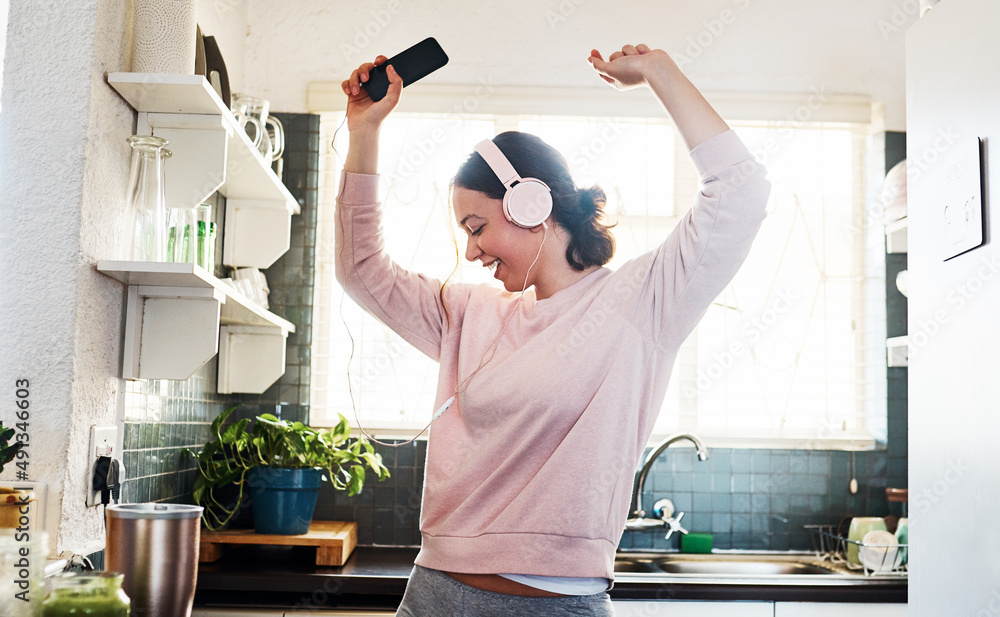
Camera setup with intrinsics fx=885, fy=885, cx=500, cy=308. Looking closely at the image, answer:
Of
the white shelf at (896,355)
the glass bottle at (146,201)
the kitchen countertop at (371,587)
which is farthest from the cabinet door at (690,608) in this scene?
the glass bottle at (146,201)

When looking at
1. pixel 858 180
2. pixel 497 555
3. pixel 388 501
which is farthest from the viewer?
pixel 858 180

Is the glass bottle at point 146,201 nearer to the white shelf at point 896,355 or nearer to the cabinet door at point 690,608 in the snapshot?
the cabinet door at point 690,608

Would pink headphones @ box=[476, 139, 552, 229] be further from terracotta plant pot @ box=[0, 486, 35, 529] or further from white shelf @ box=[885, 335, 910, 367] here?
white shelf @ box=[885, 335, 910, 367]

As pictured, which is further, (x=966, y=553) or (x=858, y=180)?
(x=858, y=180)

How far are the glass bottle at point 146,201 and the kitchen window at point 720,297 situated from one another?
1.11 meters

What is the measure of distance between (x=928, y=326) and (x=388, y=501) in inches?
62.6

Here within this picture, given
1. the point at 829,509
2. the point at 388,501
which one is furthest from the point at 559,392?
the point at 829,509

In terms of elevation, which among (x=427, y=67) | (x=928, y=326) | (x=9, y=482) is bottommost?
(x=9, y=482)

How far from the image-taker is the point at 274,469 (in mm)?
2133

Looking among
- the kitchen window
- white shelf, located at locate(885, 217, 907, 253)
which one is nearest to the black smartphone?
the kitchen window

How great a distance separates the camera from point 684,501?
2561 millimetres

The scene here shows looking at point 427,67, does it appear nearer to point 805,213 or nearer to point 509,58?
point 509,58

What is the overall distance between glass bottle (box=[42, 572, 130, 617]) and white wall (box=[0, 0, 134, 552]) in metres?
0.43

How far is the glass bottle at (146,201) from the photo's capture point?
1.49m
